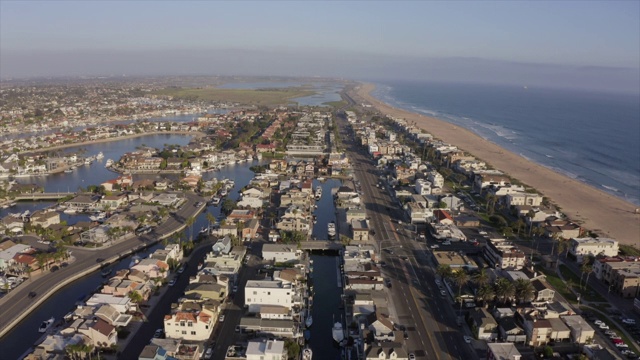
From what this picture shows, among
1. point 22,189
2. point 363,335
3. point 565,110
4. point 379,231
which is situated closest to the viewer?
point 363,335

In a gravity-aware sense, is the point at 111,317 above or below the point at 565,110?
below

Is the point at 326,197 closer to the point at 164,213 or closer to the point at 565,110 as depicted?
the point at 164,213

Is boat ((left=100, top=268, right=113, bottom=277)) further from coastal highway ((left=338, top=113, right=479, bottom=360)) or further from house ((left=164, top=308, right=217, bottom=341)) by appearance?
coastal highway ((left=338, top=113, right=479, bottom=360))

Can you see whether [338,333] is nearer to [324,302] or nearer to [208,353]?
[324,302]

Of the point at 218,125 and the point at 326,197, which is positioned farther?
the point at 218,125

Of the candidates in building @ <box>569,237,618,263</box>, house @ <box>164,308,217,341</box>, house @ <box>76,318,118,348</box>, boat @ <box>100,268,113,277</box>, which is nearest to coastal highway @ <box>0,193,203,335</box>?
boat @ <box>100,268,113,277</box>

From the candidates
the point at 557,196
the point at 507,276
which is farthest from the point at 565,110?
the point at 507,276

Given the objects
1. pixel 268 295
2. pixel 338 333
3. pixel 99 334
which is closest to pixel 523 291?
pixel 338 333
